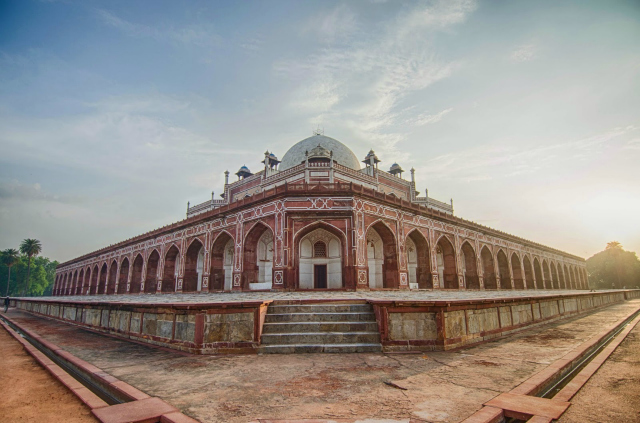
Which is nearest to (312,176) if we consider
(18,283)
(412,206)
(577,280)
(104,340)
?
(412,206)

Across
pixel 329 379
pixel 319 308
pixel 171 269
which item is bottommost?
pixel 329 379

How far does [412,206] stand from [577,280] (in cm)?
4699

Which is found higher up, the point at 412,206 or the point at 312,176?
the point at 312,176

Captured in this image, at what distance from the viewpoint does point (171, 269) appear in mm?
27797

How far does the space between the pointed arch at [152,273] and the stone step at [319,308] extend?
24.9 m

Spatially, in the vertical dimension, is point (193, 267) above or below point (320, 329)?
above

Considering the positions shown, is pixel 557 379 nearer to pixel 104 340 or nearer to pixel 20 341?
pixel 104 340

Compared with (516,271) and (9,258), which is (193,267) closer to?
(516,271)

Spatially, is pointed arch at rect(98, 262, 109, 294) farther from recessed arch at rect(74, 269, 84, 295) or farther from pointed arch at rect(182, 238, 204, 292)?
pointed arch at rect(182, 238, 204, 292)

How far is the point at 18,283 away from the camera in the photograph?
63.8 meters

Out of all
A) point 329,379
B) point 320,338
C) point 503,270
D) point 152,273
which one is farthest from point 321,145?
point 329,379

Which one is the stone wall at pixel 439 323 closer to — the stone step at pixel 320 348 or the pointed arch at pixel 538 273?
the stone step at pixel 320 348

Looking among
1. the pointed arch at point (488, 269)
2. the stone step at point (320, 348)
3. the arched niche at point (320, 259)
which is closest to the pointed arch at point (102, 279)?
the arched niche at point (320, 259)

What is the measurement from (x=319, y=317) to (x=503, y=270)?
31.5m
